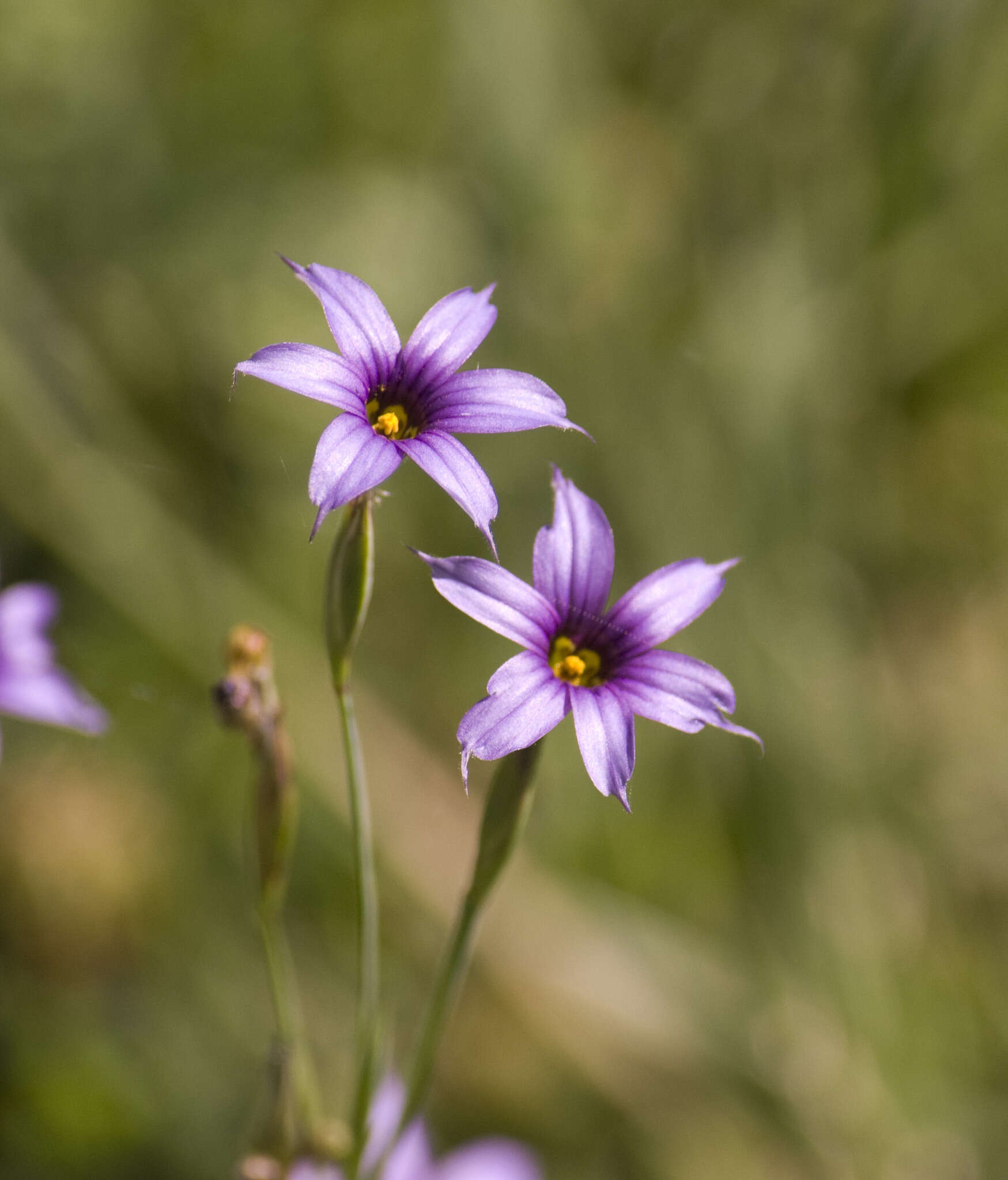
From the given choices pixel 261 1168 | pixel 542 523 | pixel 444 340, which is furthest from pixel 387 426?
pixel 542 523

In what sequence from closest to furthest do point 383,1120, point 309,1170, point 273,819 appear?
point 273,819 < point 309,1170 < point 383,1120

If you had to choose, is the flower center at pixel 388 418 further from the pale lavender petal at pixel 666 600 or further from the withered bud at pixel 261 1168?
the withered bud at pixel 261 1168

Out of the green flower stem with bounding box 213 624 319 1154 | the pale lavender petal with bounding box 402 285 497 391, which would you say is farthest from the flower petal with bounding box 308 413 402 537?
the green flower stem with bounding box 213 624 319 1154

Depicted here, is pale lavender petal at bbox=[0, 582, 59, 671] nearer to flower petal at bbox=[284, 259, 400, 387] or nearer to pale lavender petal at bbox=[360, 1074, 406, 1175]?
flower petal at bbox=[284, 259, 400, 387]

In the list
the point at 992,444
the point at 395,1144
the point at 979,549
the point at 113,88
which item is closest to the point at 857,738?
the point at 979,549

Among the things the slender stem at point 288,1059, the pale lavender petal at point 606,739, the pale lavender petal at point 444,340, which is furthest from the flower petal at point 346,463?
the slender stem at point 288,1059

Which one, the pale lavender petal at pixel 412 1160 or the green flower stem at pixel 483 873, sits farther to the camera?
the pale lavender petal at pixel 412 1160

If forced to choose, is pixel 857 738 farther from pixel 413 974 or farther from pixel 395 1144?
pixel 395 1144

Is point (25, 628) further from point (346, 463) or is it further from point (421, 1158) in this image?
point (421, 1158)
